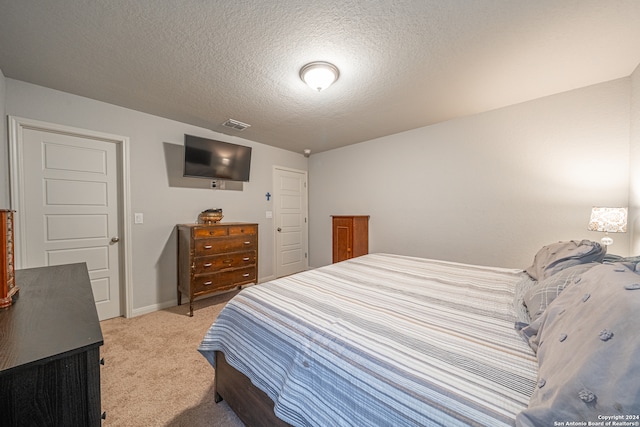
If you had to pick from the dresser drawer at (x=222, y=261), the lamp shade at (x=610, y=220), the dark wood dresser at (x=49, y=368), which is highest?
the lamp shade at (x=610, y=220)

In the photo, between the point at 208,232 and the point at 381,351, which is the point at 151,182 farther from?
the point at 381,351

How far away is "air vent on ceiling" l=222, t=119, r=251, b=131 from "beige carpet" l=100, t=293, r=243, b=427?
2391 mm

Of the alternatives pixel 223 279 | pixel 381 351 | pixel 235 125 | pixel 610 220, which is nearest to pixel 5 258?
pixel 381 351

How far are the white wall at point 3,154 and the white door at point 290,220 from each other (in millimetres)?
2861

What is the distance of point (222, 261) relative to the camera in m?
3.02

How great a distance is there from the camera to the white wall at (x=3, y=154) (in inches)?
76.7

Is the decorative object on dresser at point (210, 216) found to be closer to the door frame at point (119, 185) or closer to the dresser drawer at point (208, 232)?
the dresser drawer at point (208, 232)

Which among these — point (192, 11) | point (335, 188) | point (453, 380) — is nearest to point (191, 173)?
point (192, 11)

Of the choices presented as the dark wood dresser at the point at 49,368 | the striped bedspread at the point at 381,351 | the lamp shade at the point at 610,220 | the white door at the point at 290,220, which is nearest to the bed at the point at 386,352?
the striped bedspread at the point at 381,351

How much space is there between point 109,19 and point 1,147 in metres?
1.66

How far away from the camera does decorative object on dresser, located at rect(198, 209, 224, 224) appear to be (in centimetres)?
316

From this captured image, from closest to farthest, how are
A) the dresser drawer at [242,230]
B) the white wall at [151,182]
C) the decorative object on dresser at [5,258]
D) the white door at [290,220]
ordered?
the decorative object on dresser at [5,258]
the white wall at [151,182]
the dresser drawer at [242,230]
the white door at [290,220]

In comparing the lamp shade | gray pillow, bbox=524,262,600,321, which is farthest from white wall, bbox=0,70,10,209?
the lamp shade

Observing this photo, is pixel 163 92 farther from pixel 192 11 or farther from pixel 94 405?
pixel 94 405
